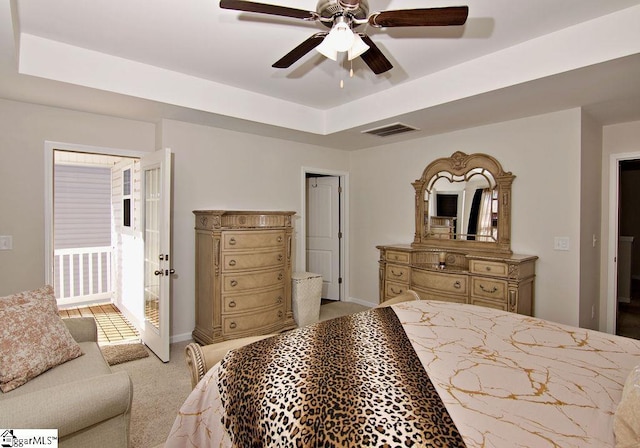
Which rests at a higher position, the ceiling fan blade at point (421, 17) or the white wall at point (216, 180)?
the ceiling fan blade at point (421, 17)

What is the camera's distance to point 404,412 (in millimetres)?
1079

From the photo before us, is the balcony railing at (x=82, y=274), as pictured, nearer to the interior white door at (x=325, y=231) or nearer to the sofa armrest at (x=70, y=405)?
the interior white door at (x=325, y=231)

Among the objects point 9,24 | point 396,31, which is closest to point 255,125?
point 396,31

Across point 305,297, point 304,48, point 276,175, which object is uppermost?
point 304,48

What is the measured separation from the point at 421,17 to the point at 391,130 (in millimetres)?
2468

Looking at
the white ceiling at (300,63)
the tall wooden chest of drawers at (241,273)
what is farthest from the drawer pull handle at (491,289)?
the tall wooden chest of drawers at (241,273)

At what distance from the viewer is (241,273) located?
12.1 ft

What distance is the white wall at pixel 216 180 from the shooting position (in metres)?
3.85

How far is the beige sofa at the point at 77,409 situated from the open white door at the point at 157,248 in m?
1.46

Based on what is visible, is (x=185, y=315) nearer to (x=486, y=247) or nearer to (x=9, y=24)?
(x=9, y=24)

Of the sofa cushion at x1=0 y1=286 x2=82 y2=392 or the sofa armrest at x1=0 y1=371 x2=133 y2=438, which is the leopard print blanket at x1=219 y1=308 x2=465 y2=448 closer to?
the sofa armrest at x1=0 y1=371 x2=133 y2=438

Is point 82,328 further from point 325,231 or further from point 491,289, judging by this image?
point 325,231

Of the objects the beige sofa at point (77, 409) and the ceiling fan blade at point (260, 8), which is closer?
the beige sofa at point (77, 409)

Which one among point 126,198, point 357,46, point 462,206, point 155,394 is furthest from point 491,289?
point 126,198
